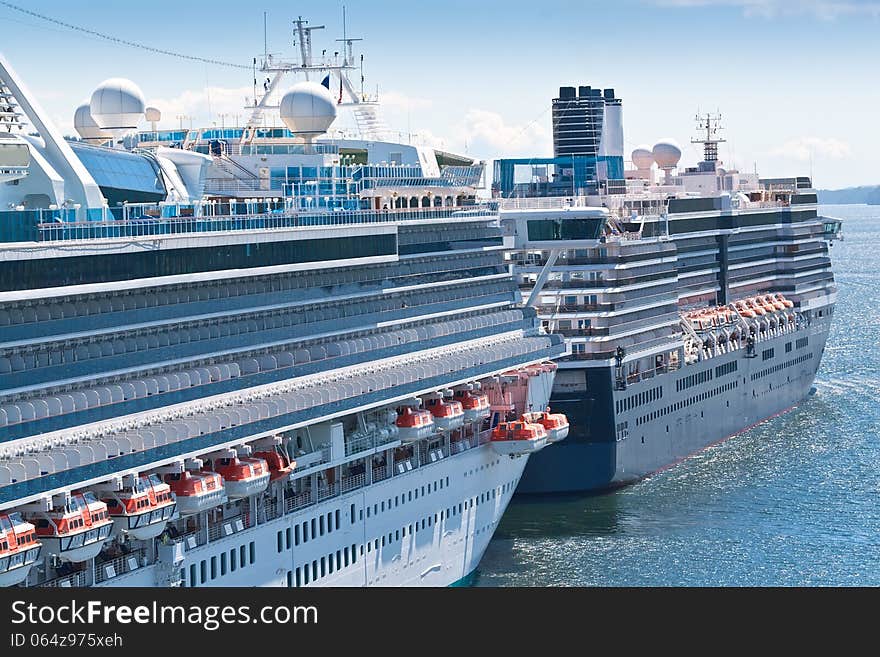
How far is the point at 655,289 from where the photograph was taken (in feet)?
233

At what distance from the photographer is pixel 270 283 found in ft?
138

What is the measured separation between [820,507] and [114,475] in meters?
31.7

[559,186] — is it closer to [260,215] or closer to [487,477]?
[487,477]

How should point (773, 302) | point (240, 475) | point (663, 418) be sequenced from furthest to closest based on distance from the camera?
point (773, 302)
point (663, 418)
point (240, 475)

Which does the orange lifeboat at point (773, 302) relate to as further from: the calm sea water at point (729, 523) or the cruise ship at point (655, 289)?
the calm sea water at point (729, 523)

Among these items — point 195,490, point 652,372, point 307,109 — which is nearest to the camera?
point 195,490

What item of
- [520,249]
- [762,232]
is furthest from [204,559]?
[762,232]

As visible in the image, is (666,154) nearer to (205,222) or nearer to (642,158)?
(642,158)

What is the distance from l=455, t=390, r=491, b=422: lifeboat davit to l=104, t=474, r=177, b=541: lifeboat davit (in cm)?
1418

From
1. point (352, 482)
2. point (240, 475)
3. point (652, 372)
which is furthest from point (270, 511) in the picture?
point (652, 372)

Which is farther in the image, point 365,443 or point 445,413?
point 445,413

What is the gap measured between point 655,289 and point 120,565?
127 ft

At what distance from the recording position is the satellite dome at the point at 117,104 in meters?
49.2

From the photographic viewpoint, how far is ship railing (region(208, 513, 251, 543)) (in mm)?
38562
